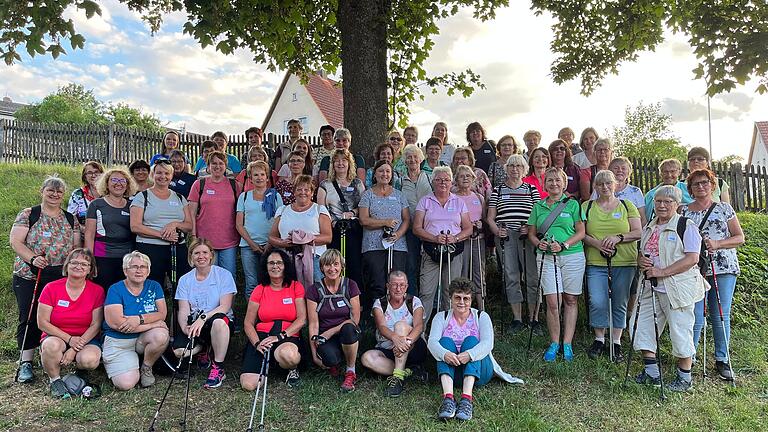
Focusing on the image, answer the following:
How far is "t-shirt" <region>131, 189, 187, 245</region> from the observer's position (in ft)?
19.8

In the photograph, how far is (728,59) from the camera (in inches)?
274

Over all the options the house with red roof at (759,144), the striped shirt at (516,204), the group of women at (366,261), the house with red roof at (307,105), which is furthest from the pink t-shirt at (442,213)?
the house with red roof at (759,144)

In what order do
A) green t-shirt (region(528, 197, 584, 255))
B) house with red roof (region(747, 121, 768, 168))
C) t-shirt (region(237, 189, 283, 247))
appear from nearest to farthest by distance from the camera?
green t-shirt (region(528, 197, 584, 255)) → t-shirt (region(237, 189, 283, 247)) → house with red roof (region(747, 121, 768, 168))

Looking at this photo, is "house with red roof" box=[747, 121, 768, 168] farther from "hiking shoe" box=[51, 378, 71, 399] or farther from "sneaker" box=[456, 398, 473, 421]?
"hiking shoe" box=[51, 378, 71, 399]

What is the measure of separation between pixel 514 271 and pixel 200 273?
353 centimetres

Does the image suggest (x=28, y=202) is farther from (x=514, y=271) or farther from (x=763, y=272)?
(x=763, y=272)

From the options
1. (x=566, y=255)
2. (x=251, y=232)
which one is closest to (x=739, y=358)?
(x=566, y=255)

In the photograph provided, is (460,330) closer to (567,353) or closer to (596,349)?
(567,353)

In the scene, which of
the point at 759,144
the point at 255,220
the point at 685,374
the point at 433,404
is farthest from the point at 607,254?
the point at 759,144

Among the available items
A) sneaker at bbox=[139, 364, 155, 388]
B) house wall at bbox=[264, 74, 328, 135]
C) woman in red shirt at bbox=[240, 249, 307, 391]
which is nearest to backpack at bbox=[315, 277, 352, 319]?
woman in red shirt at bbox=[240, 249, 307, 391]

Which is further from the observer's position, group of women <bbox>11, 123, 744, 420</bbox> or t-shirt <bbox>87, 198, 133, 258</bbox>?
t-shirt <bbox>87, 198, 133, 258</bbox>

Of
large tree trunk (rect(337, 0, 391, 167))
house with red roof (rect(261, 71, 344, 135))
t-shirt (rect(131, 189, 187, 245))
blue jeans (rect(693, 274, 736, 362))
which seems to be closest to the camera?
blue jeans (rect(693, 274, 736, 362))

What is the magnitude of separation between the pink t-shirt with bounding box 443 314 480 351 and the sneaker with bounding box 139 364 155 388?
9.57ft

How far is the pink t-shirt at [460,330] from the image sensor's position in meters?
5.18
